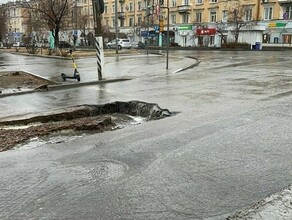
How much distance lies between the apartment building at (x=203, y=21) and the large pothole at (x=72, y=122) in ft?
116

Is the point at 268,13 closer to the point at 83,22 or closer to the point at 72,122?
the point at 83,22

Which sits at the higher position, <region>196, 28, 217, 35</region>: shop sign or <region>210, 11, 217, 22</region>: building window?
<region>210, 11, 217, 22</region>: building window

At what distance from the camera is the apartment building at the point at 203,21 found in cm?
5562

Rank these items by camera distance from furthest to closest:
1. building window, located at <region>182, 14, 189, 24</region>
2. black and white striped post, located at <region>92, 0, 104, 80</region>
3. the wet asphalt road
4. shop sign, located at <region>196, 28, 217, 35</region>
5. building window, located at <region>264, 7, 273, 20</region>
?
building window, located at <region>182, 14, 189, 24</region> → shop sign, located at <region>196, 28, 217, 35</region> → building window, located at <region>264, 7, 273, 20</region> → black and white striped post, located at <region>92, 0, 104, 80</region> → the wet asphalt road

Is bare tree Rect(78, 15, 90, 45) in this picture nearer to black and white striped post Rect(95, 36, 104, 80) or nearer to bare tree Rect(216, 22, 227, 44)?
bare tree Rect(216, 22, 227, 44)

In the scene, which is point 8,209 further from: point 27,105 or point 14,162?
point 27,105

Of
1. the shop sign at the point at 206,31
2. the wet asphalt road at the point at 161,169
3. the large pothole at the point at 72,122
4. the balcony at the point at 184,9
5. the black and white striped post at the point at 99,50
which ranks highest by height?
the balcony at the point at 184,9

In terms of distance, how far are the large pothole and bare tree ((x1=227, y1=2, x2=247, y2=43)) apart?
4932 cm

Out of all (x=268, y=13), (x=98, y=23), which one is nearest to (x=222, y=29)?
(x=268, y=13)

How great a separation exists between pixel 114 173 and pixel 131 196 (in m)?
0.79

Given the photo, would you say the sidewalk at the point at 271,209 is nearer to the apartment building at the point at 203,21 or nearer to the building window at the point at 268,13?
the apartment building at the point at 203,21

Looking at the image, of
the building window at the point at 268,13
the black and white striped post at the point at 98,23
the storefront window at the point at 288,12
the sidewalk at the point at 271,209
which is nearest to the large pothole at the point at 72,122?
the sidewalk at the point at 271,209

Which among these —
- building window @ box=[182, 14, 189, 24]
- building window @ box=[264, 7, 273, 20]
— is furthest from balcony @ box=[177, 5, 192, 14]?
building window @ box=[264, 7, 273, 20]

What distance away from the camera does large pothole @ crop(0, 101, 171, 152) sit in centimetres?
708
